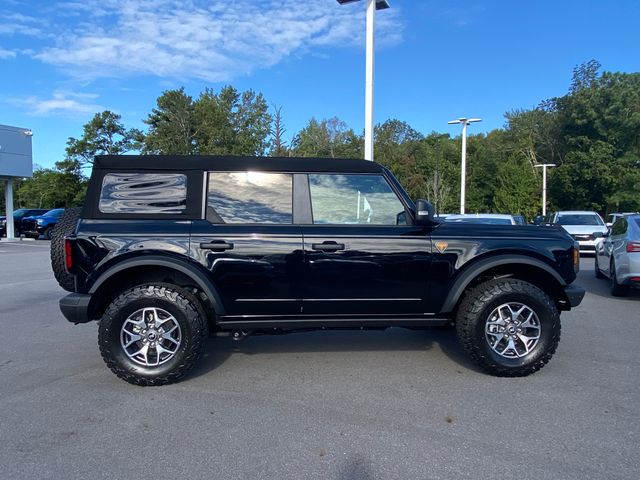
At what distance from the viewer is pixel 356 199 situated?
4512 millimetres

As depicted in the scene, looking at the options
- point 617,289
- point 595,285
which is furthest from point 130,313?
point 595,285

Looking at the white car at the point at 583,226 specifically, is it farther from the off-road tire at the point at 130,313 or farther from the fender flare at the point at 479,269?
the off-road tire at the point at 130,313

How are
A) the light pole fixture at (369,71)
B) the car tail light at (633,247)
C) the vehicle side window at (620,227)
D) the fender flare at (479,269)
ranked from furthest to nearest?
the light pole fixture at (369,71) → the vehicle side window at (620,227) → the car tail light at (633,247) → the fender flare at (479,269)

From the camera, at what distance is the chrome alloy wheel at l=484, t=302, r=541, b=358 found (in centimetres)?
441

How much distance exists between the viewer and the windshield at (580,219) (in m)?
16.8

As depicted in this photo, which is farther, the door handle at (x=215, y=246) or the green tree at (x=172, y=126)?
the green tree at (x=172, y=126)

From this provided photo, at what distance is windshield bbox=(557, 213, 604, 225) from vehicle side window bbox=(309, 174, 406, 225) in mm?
14642

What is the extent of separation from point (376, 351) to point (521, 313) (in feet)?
5.23

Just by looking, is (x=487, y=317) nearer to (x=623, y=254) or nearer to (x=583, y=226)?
(x=623, y=254)

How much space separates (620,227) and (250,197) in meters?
7.99

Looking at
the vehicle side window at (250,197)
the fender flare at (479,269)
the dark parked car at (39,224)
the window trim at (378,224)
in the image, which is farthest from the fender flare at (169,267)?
the dark parked car at (39,224)

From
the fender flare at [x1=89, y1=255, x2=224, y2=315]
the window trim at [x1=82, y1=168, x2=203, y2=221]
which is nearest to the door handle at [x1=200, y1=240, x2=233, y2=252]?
the fender flare at [x1=89, y1=255, x2=224, y2=315]

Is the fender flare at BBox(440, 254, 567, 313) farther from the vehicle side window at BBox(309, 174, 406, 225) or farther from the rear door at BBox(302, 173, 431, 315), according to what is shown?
the vehicle side window at BBox(309, 174, 406, 225)

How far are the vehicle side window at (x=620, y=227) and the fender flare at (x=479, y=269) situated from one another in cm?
538
